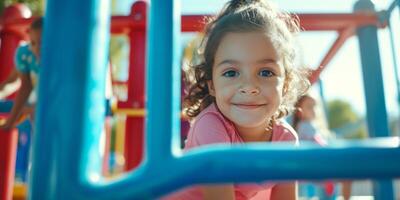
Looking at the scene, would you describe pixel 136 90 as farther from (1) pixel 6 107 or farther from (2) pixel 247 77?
(2) pixel 247 77

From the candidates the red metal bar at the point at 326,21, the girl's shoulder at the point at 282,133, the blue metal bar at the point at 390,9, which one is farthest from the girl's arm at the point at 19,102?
the blue metal bar at the point at 390,9

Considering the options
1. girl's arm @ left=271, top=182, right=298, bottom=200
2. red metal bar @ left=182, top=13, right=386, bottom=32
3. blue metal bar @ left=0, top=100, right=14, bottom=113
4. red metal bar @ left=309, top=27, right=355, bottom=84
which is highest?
red metal bar @ left=182, top=13, right=386, bottom=32

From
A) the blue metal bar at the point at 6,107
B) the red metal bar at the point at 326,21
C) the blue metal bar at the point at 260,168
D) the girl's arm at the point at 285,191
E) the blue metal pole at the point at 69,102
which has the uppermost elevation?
the red metal bar at the point at 326,21

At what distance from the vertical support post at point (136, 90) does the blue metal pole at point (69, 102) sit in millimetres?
912

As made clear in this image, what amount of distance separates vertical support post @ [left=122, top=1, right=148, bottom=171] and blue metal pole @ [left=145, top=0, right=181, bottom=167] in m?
0.91

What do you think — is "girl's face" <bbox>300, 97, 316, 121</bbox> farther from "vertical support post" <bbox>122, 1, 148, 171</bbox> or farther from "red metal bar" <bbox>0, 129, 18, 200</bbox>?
"red metal bar" <bbox>0, 129, 18, 200</bbox>

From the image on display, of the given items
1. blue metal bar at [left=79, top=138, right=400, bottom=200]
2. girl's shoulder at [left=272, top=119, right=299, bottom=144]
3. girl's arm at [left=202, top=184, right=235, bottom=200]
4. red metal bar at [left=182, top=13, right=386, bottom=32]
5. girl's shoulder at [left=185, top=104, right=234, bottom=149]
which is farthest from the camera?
red metal bar at [left=182, top=13, right=386, bottom=32]

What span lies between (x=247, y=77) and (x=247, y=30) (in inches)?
3.7

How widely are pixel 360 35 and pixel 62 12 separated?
1.05 metres

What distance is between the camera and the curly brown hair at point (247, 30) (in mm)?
848

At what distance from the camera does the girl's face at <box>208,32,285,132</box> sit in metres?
0.77

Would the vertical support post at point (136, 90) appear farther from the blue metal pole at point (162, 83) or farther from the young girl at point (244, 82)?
the blue metal pole at point (162, 83)

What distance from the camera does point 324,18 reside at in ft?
4.29

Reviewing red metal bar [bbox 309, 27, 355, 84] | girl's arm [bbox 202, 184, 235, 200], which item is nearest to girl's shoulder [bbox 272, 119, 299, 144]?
girl's arm [bbox 202, 184, 235, 200]
